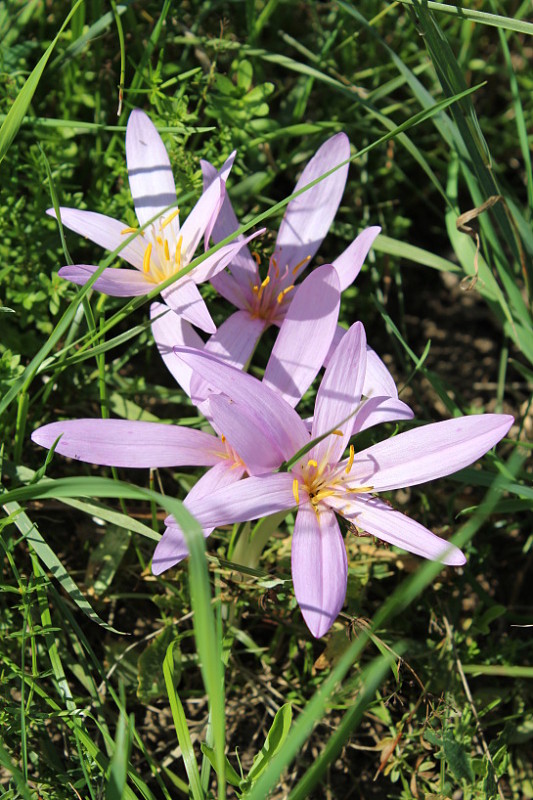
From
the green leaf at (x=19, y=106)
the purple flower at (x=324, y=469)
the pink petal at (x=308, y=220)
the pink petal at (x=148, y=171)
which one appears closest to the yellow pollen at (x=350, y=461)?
the purple flower at (x=324, y=469)

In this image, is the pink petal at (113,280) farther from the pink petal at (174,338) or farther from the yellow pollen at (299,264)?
the yellow pollen at (299,264)

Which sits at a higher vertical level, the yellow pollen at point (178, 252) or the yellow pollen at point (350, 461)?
the yellow pollen at point (178, 252)

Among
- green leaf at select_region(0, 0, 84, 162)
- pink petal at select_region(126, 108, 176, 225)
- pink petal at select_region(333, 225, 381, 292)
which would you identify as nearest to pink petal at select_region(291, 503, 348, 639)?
pink petal at select_region(333, 225, 381, 292)

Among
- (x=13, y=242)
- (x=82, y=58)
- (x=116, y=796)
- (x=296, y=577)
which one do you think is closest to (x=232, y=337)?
(x=296, y=577)

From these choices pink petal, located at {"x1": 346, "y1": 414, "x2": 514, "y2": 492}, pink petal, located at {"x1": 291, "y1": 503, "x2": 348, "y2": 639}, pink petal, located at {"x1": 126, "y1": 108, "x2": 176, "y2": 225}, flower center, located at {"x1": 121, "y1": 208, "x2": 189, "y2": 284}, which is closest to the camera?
pink petal, located at {"x1": 291, "y1": 503, "x2": 348, "y2": 639}

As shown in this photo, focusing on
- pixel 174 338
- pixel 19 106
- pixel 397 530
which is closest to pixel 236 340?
pixel 174 338

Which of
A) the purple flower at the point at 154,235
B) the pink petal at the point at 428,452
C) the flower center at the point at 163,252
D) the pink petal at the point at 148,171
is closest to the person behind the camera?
the pink petal at the point at 428,452

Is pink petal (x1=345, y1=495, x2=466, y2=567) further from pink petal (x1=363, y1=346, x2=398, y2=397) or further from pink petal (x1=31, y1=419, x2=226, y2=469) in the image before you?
pink petal (x1=31, y1=419, x2=226, y2=469)

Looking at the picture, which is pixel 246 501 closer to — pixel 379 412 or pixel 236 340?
pixel 379 412
